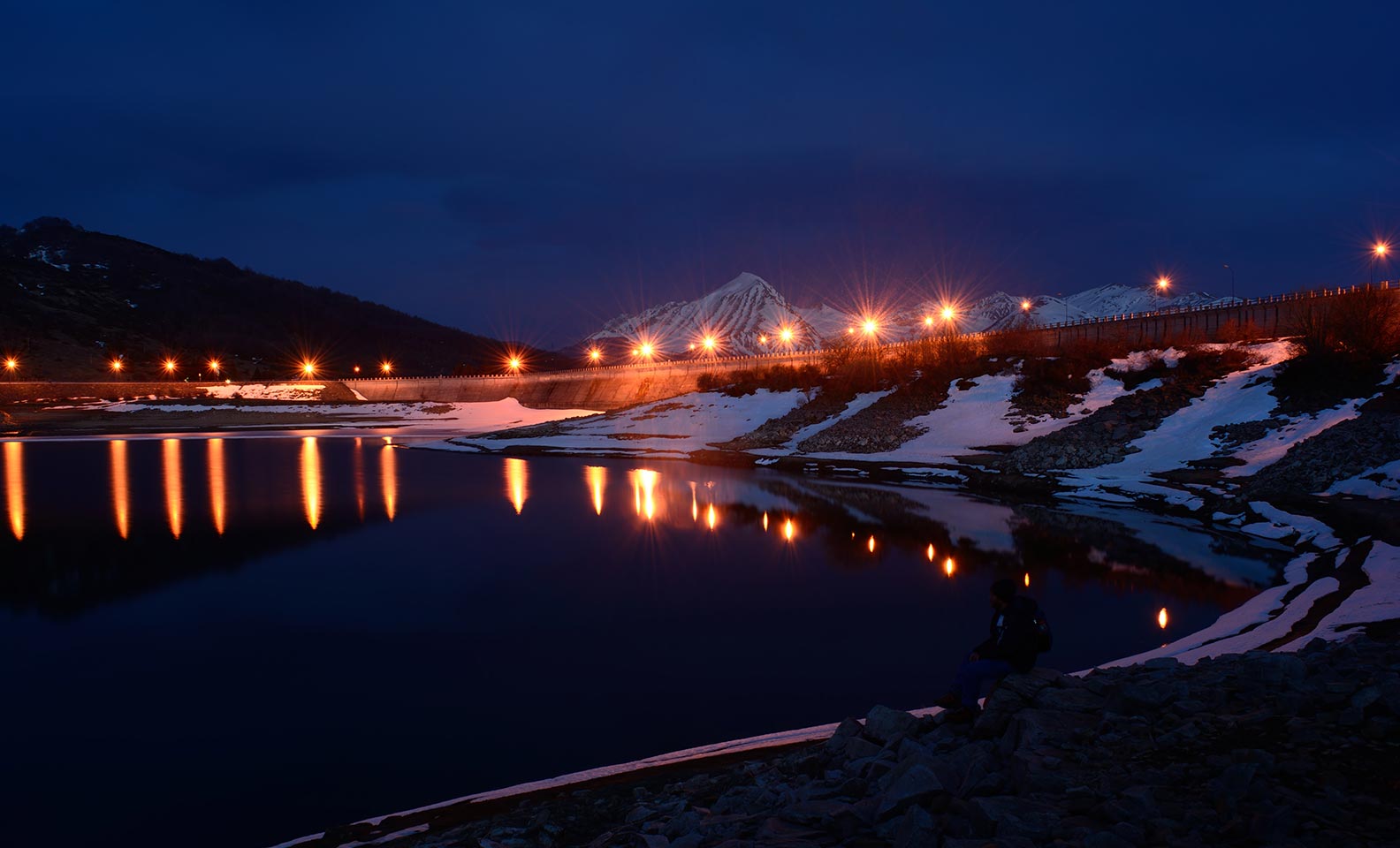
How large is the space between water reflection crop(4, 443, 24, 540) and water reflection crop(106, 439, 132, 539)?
2.71 meters

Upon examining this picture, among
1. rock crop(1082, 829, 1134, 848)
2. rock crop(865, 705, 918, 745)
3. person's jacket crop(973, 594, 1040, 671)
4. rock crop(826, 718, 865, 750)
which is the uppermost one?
person's jacket crop(973, 594, 1040, 671)

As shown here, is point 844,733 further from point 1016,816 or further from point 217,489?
point 217,489

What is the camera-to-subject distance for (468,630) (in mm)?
15586

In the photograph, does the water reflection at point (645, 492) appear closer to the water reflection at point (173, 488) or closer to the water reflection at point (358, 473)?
the water reflection at point (358, 473)

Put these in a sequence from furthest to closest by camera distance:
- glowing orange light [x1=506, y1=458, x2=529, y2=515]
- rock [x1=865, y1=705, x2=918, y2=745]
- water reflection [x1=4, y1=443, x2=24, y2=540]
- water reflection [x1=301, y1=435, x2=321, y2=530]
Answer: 1. glowing orange light [x1=506, y1=458, x2=529, y2=515]
2. water reflection [x1=301, y1=435, x2=321, y2=530]
3. water reflection [x1=4, y1=443, x2=24, y2=540]
4. rock [x1=865, y1=705, x2=918, y2=745]

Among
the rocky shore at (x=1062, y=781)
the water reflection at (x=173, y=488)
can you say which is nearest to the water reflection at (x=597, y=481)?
the water reflection at (x=173, y=488)

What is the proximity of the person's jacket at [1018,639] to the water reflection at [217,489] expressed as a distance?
84.7 feet

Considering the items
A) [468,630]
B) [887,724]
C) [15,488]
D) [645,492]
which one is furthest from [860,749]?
[15,488]

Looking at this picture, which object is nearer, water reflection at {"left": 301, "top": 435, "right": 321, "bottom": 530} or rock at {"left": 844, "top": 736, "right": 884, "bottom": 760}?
rock at {"left": 844, "top": 736, "right": 884, "bottom": 760}

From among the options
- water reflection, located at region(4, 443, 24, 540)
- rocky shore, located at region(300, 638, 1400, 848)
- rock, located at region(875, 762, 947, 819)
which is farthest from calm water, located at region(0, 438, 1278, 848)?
rock, located at region(875, 762, 947, 819)

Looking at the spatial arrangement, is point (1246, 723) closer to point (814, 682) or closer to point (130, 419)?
point (814, 682)

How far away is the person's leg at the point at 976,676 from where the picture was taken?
26.7 ft

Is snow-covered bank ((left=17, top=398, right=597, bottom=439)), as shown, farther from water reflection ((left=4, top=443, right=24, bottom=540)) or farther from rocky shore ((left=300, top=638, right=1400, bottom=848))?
rocky shore ((left=300, top=638, right=1400, bottom=848))

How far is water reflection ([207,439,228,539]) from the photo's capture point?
2969 cm
